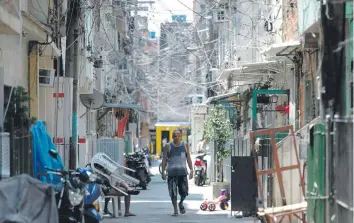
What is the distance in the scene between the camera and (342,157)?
830cm

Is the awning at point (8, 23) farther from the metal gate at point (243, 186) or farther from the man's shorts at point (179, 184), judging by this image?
the man's shorts at point (179, 184)

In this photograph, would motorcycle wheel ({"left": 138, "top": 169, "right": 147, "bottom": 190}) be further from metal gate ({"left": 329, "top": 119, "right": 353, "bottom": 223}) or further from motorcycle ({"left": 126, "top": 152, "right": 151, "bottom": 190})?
metal gate ({"left": 329, "top": 119, "right": 353, "bottom": 223})

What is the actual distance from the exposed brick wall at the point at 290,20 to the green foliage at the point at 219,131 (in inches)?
215

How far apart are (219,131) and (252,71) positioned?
4432 millimetres

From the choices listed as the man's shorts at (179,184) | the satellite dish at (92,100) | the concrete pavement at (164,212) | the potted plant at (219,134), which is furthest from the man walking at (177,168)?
the satellite dish at (92,100)

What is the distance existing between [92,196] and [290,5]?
791 cm

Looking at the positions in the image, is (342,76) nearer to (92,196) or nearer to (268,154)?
(92,196)

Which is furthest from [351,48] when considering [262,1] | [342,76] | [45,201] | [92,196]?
[262,1]

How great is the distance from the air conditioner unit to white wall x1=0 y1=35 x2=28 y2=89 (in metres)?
1.36

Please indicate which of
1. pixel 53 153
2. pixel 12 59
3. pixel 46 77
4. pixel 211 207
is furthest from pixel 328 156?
pixel 46 77

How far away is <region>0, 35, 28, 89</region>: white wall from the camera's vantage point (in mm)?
15459

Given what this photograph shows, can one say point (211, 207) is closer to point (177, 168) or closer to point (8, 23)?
point (177, 168)

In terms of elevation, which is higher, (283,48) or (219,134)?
(283,48)

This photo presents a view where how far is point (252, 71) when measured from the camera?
20719 millimetres
